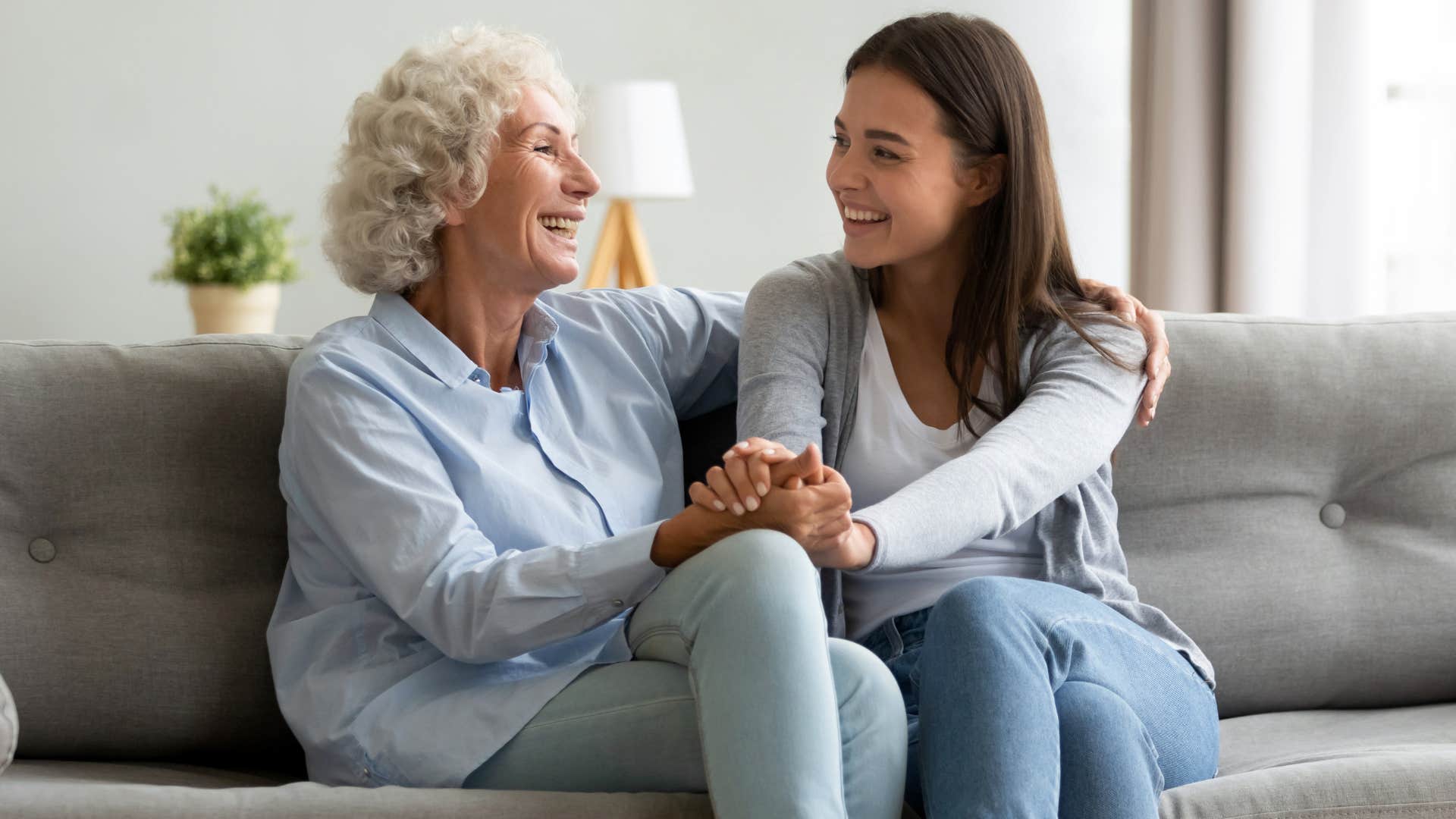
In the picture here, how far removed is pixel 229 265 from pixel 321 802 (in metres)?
2.63

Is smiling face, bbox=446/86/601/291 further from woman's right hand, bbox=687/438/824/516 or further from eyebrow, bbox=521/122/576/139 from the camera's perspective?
woman's right hand, bbox=687/438/824/516

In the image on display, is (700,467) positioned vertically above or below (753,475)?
below

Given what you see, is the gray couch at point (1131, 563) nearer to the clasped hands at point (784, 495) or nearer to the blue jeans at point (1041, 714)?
the blue jeans at point (1041, 714)

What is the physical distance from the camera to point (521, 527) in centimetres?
152

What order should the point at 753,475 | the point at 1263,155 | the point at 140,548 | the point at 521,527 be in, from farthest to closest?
the point at 1263,155
the point at 140,548
the point at 521,527
the point at 753,475

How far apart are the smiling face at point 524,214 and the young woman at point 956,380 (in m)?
0.25

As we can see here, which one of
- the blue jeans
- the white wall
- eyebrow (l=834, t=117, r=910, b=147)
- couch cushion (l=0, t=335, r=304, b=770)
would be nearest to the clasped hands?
the blue jeans

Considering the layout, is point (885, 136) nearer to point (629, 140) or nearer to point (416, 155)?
point (416, 155)

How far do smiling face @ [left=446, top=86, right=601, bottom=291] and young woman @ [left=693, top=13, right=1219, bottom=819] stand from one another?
0.83ft

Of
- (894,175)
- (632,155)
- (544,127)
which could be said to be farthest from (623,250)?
(894,175)

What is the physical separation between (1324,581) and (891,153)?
82cm

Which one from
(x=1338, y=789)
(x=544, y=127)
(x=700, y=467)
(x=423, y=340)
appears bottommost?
(x=1338, y=789)

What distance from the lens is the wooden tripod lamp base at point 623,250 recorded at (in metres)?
3.83

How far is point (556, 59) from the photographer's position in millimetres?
1864
